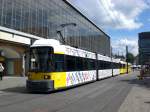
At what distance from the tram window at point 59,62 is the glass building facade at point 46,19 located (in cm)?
1745

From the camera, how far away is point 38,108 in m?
13.1

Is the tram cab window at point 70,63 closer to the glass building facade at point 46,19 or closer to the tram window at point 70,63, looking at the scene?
the tram window at point 70,63

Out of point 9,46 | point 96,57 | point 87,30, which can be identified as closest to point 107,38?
point 87,30

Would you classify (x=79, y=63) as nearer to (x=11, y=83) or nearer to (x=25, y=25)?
(x=11, y=83)

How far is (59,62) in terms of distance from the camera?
21031 millimetres

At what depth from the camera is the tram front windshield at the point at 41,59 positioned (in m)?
19.9

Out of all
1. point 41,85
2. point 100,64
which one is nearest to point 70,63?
point 41,85

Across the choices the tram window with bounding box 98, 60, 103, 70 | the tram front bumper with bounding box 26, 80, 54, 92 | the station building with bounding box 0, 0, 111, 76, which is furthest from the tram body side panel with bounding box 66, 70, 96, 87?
the station building with bounding box 0, 0, 111, 76

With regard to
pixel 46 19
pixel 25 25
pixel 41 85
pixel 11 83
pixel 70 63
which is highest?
pixel 46 19

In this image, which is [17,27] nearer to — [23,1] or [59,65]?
[23,1]

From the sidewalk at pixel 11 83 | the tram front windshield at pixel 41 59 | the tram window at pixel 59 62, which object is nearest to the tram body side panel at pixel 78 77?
the tram window at pixel 59 62

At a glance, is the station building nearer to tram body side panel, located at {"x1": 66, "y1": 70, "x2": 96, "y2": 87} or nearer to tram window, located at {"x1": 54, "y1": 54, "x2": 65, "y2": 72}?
tram body side panel, located at {"x1": 66, "y1": 70, "x2": 96, "y2": 87}

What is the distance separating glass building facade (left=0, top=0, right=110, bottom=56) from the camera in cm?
3938

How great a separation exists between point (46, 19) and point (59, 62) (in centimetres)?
3106
